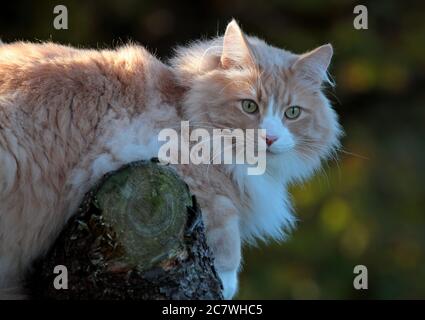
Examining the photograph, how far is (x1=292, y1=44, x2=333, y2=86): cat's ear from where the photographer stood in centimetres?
348

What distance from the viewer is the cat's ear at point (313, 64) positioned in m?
3.48

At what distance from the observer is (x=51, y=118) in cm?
311

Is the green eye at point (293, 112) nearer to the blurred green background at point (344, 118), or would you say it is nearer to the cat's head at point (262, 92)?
the cat's head at point (262, 92)

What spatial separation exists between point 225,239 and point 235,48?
2.56 ft

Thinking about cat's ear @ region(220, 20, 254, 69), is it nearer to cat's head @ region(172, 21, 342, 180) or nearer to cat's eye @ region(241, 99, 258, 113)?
cat's head @ region(172, 21, 342, 180)

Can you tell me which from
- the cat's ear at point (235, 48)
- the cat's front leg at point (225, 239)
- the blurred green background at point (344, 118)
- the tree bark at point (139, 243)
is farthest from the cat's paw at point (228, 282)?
the blurred green background at point (344, 118)

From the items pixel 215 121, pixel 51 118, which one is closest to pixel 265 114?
pixel 215 121

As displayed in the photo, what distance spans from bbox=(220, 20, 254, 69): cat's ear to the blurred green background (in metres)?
3.51

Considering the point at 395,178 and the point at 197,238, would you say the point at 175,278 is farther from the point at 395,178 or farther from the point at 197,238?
the point at 395,178

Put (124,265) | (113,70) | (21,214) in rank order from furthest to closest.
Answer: (113,70) < (21,214) < (124,265)

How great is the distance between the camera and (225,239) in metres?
3.27

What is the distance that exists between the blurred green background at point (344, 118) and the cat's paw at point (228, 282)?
3.31 meters

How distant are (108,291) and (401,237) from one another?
194 inches

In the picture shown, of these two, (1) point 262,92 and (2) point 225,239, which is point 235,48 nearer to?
(1) point 262,92
